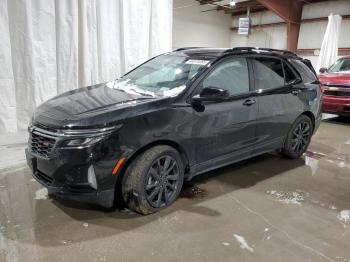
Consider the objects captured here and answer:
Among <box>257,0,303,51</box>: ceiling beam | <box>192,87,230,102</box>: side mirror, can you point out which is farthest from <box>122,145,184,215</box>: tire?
<box>257,0,303,51</box>: ceiling beam

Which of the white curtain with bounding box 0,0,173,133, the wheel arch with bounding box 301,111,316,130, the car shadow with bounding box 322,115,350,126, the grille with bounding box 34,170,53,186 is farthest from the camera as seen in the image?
the car shadow with bounding box 322,115,350,126

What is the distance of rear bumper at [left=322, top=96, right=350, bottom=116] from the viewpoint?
21.5ft

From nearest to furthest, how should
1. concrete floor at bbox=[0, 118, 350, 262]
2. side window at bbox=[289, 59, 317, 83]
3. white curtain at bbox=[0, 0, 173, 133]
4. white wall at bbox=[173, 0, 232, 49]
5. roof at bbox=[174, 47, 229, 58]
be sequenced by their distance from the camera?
concrete floor at bbox=[0, 118, 350, 262]
roof at bbox=[174, 47, 229, 58]
white curtain at bbox=[0, 0, 173, 133]
side window at bbox=[289, 59, 317, 83]
white wall at bbox=[173, 0, 232, 49]

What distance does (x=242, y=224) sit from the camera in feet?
8.45

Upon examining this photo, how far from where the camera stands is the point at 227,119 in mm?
3010

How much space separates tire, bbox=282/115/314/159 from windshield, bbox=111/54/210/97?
1.72 metres

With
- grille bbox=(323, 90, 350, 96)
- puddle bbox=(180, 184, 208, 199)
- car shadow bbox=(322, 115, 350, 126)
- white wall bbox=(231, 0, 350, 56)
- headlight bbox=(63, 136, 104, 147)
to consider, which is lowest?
puddle bbox=(180, 184, 208, 199)

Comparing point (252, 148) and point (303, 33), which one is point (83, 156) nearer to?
point (252, 148)

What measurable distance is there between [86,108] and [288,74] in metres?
2.58

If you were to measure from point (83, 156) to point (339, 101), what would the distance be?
616 cm

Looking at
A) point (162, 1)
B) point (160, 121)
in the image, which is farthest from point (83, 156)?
point (162, 1)

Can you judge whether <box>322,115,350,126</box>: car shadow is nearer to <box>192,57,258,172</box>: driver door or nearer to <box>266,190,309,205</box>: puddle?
<box>266,190,309,205</box>: puddle

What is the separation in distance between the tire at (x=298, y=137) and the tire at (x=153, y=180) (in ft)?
6.16

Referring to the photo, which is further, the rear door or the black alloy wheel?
the rear door
